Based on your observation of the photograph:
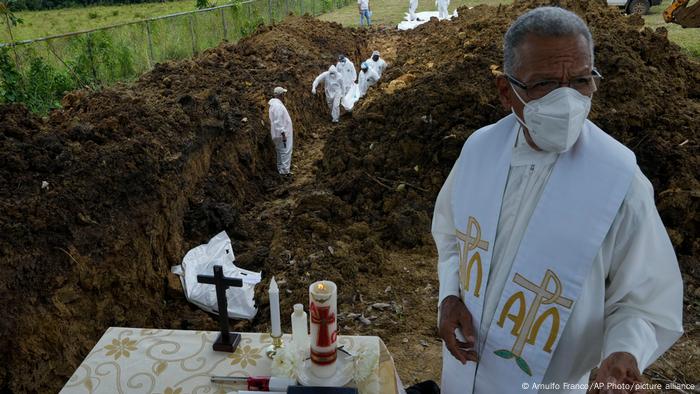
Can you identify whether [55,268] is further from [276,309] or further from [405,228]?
[405,228]

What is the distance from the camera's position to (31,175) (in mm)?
5043

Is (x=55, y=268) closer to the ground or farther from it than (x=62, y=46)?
closer to the ground

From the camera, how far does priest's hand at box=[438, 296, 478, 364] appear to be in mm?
2084

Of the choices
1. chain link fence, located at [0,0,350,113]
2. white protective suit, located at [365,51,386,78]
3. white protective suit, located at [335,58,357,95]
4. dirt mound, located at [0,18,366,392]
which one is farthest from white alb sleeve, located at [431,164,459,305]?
white protective suit, located at [365,51,386,78]

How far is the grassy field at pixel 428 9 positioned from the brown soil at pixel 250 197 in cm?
913

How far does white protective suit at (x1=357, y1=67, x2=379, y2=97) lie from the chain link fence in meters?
5.37

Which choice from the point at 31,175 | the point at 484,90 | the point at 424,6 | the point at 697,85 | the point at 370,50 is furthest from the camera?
the point at 424,6

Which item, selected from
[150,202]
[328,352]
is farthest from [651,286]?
[150,202]

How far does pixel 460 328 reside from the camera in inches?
83.7

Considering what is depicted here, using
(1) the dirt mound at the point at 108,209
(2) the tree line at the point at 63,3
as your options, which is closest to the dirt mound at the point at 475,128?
(1) the dirt mound at the point at 108,209

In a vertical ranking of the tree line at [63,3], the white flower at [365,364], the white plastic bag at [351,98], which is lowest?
the white plastic bag at [351,98]

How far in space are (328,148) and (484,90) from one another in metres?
2.88

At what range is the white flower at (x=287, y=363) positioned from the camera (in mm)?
2008

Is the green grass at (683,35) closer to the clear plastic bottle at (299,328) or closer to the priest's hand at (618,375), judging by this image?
the priest's hand at (618,375)
